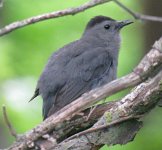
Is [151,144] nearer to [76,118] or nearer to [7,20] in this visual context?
[76,118]

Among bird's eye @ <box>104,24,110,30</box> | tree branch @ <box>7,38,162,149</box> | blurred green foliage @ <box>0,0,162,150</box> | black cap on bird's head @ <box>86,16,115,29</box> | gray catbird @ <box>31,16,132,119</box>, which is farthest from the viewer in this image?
blurred green foliage @ <box>0,0,162,150</box>

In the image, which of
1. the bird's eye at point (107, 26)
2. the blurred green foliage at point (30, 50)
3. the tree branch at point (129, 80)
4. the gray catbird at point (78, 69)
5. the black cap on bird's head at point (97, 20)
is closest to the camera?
the tree branch at point (129, 80)

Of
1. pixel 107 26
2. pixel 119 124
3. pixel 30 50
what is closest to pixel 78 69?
pixel 107 26

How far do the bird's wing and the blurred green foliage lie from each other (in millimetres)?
902

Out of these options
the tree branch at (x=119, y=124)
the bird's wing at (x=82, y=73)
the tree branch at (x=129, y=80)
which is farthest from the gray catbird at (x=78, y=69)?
the tree branch at (x=129, y=80)

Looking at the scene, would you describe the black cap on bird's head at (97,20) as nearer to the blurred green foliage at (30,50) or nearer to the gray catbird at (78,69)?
the gray catbird at (78,69)

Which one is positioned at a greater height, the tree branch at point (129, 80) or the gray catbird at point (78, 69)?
the tree branch at point (129, 80)

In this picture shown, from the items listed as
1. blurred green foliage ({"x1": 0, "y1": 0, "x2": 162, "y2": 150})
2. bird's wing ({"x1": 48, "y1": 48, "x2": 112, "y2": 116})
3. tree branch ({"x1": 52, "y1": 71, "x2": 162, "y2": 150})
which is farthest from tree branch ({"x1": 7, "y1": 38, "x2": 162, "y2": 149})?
blurred green foliage ({"x1": 0, "y1": 0, "x2": 162, "y2": 150})

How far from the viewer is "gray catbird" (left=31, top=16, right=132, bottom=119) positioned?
660 centimetres

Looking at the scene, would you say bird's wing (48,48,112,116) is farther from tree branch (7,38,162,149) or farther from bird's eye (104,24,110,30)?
tree branch (7,38,162,149)

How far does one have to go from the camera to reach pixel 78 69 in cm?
696

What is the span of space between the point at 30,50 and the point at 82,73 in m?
2.11

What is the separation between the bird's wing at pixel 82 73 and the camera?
6612 mm

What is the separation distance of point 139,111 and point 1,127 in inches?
154
